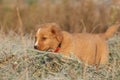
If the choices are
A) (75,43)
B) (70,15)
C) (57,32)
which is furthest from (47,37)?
(70,15)

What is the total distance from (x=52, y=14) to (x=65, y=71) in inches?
309

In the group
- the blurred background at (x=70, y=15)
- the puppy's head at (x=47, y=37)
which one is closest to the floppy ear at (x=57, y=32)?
the puppy's head at (x=47, y=37)

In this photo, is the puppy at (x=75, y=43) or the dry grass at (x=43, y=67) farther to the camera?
the puppy at (x=75, y=43)

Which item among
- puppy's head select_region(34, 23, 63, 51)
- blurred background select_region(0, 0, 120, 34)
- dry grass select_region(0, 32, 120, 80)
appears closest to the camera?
dry grass select_region(0, 32, 120, 80)

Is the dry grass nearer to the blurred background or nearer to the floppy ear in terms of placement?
the floppy ear

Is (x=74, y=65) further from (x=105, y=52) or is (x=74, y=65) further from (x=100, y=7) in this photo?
(x=100, y=7)

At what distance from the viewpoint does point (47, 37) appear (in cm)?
796

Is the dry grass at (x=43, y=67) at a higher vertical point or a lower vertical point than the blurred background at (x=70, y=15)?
lower

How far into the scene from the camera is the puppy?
7953mm

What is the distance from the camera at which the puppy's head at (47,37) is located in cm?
789

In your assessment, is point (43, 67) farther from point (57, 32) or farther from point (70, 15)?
point (70, 15)

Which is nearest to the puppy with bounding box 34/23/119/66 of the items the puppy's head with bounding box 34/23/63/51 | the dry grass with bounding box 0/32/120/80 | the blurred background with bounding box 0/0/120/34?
the puppy's head with bounding box 34/23/63/51

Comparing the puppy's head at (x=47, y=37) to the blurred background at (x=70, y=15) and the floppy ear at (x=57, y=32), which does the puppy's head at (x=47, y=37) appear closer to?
the floppy ear at (x=57, y=32)

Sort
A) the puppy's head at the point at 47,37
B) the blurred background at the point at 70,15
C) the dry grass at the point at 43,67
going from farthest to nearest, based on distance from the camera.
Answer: the blurred background at the point at 70,15 < the puppy's head at the point at 47,37 < the dry grass at the point at 43,67
